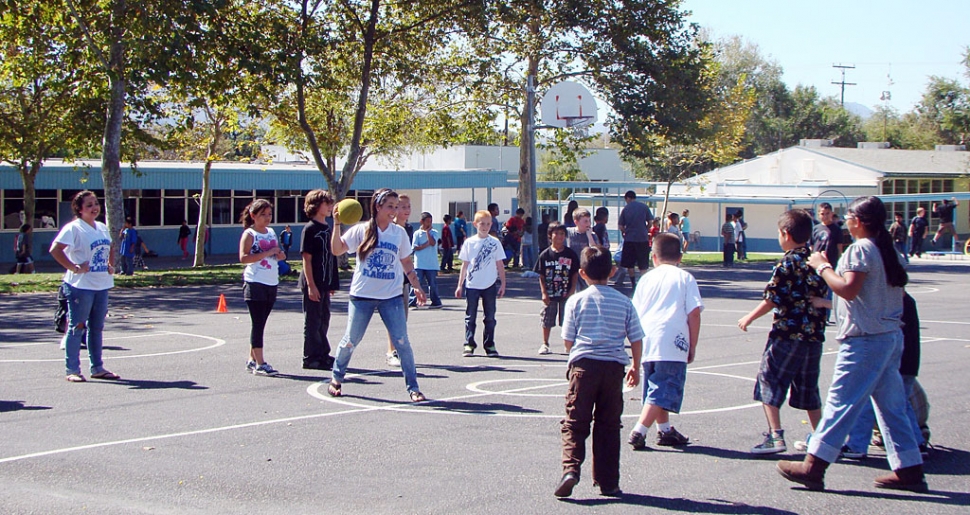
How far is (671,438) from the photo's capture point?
7.48 m

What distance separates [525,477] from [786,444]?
2.26 metres

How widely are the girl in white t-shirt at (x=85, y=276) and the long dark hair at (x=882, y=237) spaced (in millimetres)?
7136

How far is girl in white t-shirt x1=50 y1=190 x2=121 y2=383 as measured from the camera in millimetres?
9891

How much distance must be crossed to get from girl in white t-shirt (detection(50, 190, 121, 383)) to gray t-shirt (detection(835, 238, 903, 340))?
7107 millimetres

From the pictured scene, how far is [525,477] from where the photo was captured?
21.6ft

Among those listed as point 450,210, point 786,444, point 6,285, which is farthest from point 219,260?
point 786,444

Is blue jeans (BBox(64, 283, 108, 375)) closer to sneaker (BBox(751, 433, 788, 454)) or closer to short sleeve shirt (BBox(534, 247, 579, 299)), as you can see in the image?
short sleeve shirt (BBox(534, 247, 579, 299))

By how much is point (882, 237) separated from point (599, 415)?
82.4 inches

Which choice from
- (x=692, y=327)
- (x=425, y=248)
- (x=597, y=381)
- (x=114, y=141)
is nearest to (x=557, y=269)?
(x=692, y=327)

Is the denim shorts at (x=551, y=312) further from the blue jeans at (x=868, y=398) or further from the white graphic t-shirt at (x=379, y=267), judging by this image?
the blue jeans at (x=868, y=398)

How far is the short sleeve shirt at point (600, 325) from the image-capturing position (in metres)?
6.29

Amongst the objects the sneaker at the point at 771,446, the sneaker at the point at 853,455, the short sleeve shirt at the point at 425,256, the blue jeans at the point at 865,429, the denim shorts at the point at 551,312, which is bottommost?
the sneaker at the point at 853,455

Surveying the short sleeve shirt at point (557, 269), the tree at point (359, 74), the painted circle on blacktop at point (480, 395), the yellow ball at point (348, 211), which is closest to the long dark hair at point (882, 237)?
the painted circle on blacktop at point (480, 395)

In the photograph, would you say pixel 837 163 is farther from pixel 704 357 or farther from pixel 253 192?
pixel 704 357
